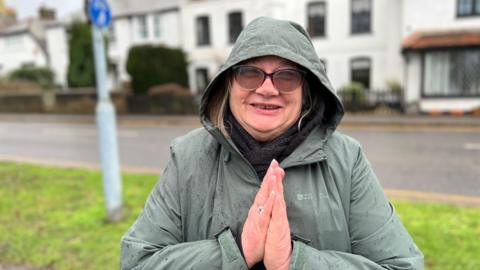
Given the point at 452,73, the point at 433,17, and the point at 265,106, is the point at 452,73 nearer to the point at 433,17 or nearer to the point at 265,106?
the point at 433,17

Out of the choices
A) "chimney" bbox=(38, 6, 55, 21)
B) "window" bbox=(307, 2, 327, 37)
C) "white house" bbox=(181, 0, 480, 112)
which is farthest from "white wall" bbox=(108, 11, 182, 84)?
"chimney" bbox=(38, 6, 55, 21)

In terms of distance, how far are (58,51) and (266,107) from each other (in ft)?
119

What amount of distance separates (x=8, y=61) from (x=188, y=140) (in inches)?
1719

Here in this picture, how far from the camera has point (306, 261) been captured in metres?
1.42

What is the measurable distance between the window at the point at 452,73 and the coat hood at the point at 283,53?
17536 millimetres

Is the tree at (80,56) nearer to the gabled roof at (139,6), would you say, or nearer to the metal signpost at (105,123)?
the gabled roof at (139,6)

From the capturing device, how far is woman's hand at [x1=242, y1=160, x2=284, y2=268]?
55.2 inches

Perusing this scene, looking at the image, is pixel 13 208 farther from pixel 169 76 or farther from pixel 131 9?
pixel 131 9

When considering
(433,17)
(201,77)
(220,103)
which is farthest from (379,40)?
(220,103)

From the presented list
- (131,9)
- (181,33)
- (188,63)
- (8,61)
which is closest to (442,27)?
(188,63)

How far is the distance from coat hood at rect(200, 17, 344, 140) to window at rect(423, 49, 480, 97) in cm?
1754

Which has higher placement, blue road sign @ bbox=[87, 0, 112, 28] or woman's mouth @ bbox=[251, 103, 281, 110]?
blue road sign @ bbox=[87, 0, 112, 28]

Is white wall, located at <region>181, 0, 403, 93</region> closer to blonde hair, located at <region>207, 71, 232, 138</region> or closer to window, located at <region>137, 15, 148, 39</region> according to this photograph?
window, located at <region>137, 15, 148, 39</region>

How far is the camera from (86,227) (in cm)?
466
